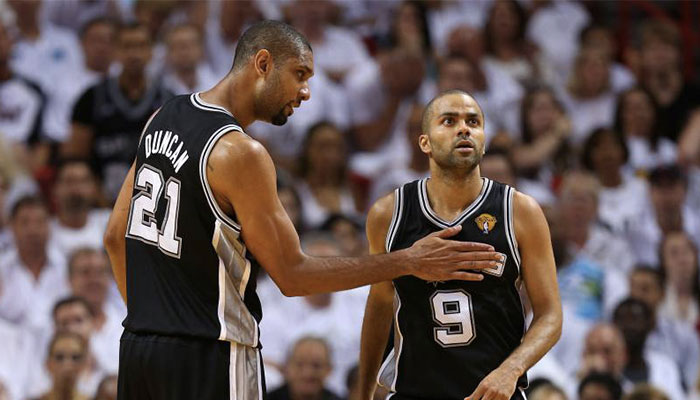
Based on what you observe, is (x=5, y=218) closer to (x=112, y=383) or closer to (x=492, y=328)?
(x=112, y=383)

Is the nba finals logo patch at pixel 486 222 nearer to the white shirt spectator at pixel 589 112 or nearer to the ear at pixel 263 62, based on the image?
the ear at pixel 263 62

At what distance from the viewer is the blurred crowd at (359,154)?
839 centimetres

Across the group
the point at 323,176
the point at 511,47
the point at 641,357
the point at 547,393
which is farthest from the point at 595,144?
the point at 547,393

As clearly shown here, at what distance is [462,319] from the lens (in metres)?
4.82

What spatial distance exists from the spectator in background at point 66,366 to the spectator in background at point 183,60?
111 inches

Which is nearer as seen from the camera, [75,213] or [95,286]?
[95,286]

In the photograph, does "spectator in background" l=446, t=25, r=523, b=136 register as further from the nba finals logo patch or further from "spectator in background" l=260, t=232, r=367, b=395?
the nba finals logo patch

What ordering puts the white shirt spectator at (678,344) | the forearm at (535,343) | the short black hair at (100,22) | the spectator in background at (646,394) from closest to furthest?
the forearm at (535,343) → the spectator in background at (646,394) → the white shirt spectator at (678,344) → the short black hair at (100,22)

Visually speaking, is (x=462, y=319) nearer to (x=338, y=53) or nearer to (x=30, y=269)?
(x=30, y=269)

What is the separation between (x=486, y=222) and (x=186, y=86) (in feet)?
18.2

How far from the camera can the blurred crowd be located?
8.39 m

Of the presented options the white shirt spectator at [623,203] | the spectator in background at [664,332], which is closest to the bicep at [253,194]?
the spectator in background at [664,332]

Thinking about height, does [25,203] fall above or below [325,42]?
below

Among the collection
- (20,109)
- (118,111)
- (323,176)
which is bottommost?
(323,176)
